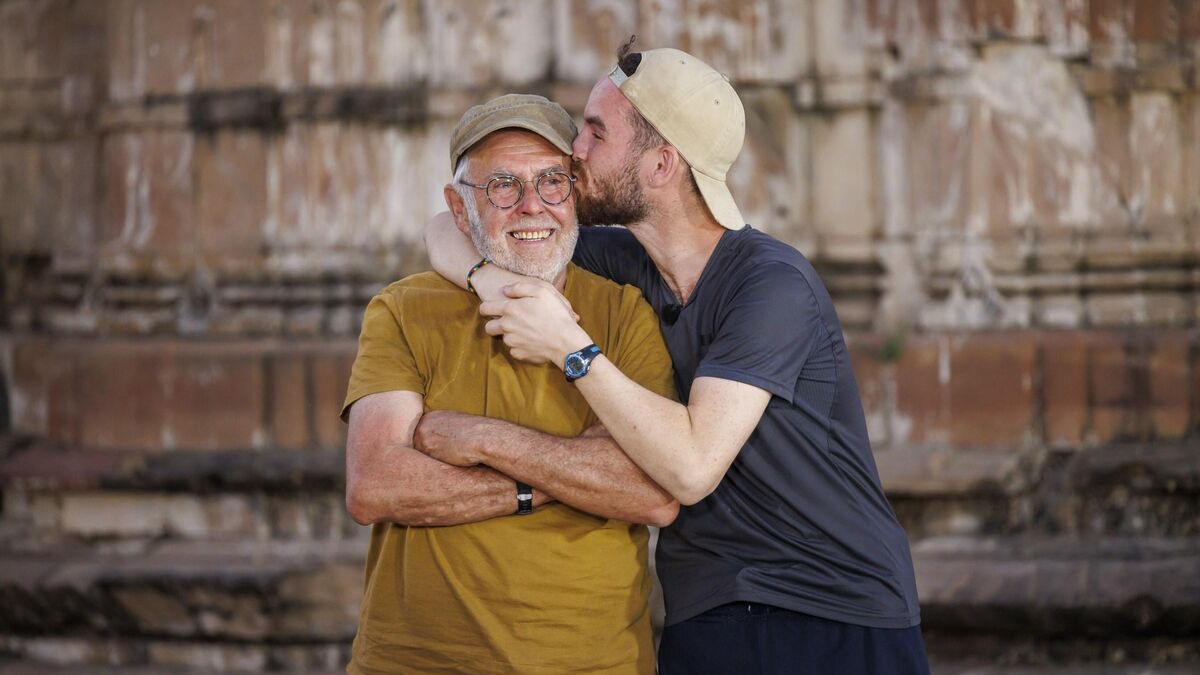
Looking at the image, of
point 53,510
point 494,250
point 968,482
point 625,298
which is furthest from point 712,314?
point 53,510

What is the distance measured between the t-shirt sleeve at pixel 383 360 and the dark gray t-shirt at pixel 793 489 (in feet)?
2.06

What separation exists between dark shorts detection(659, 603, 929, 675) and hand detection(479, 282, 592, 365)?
0.66 m

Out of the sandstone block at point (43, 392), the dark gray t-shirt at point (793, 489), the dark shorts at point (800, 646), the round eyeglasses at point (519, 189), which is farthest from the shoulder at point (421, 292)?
the sandstone block at point (43, 392)

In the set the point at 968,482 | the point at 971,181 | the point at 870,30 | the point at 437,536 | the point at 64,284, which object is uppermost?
the point at 870,30

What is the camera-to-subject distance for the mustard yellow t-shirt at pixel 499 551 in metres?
2.82

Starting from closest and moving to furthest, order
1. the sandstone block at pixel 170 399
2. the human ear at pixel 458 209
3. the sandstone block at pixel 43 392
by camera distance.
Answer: the human ear at pixel 458 209, the sandstone block at pixel 170 399, the sandstone block at pixel 43 392

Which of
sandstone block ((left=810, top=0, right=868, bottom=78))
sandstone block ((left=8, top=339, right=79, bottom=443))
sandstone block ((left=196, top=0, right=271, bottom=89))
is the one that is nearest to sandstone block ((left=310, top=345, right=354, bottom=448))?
sandstone block ((left=8, top=339, right=79, bottom=443))

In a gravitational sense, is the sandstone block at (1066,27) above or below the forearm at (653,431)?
above

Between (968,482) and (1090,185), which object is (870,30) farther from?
(968,482)

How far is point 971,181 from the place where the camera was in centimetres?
517

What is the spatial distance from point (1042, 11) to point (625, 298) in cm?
285

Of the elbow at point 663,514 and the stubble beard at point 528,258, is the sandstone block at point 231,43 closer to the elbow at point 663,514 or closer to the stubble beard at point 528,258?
the stubble beard at point 528,258

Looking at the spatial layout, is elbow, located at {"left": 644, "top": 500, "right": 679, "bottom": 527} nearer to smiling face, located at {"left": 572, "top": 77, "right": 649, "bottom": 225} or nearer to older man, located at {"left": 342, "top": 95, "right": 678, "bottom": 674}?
older man, located at {"left": 342, "top": 95, "right": 678, "bottom": 674}

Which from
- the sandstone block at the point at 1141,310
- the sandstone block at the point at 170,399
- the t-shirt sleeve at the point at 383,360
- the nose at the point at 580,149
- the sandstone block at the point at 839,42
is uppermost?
the sandstone block at the point at 839,42
